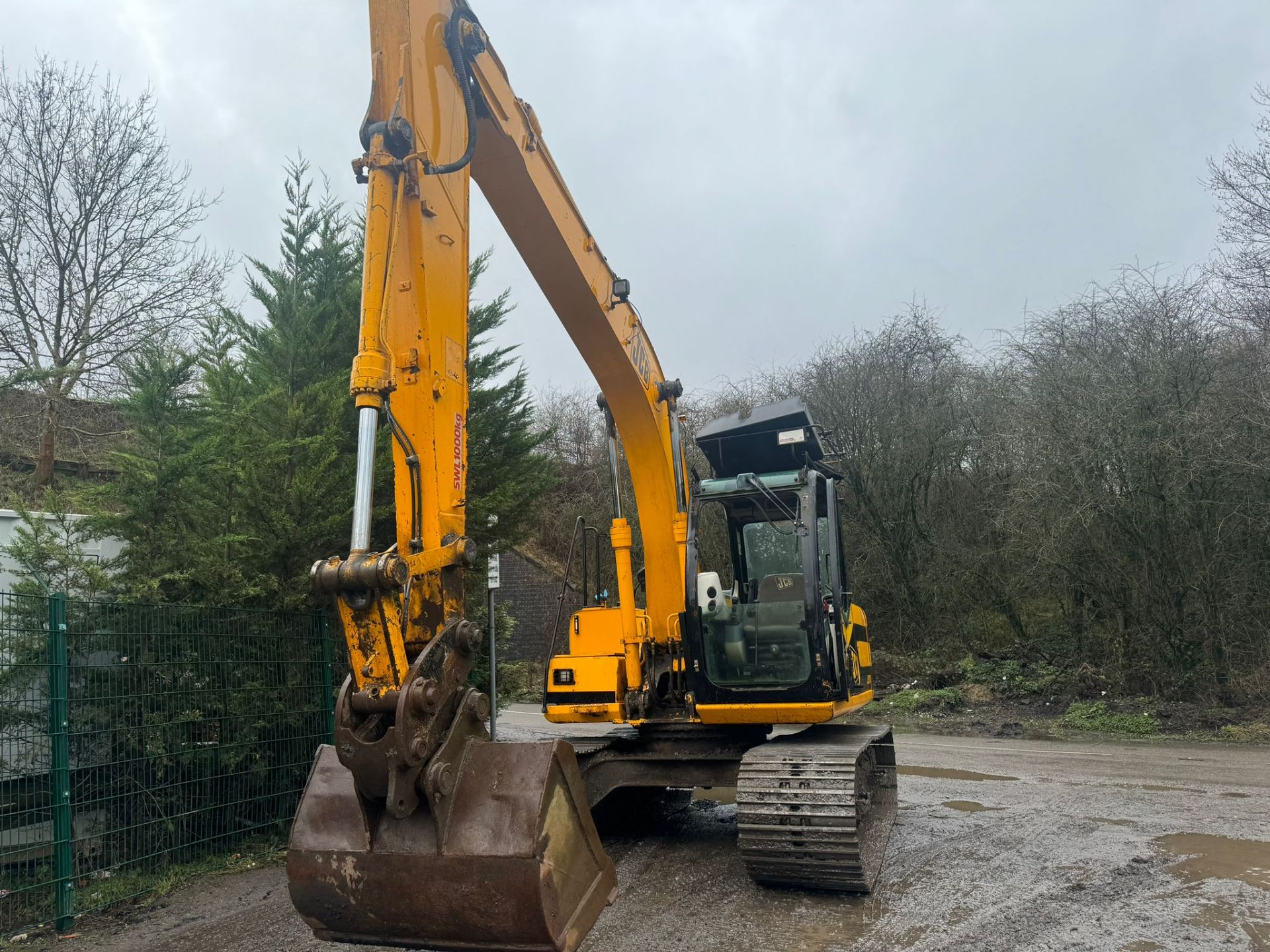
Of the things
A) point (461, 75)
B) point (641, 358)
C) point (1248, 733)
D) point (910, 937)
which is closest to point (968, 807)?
point (910, 937)

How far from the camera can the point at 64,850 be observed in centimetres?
496

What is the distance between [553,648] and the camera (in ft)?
21.3

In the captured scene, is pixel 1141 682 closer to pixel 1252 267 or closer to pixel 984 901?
pixel 1252 267

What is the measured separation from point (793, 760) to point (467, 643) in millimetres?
2857

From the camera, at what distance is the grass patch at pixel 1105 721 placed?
12234 mm

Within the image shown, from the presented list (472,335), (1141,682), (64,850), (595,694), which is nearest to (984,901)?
(595,694)

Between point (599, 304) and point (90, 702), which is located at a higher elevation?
point (599, 304)

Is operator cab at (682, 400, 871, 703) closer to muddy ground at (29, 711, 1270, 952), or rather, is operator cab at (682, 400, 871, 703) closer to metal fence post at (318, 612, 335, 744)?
muddy ground at (29, 711, 1270, 952)

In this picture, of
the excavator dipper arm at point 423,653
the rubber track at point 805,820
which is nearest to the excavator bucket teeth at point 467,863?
the excavator dipper arm at point 423,653

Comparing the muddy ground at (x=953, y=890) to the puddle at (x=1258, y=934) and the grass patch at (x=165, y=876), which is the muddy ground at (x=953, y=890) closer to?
the puddle at (x=1258, y=934)

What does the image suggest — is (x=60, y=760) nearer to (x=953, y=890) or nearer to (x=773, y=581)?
(x=773, y=581)

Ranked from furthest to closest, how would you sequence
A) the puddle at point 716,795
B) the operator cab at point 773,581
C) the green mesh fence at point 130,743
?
the puddle at point 716,795 → the operator cab at point 773,581 → the green mesh fence at point 130,743

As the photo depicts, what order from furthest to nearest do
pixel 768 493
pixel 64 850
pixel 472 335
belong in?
1. pixel 472 335
2. pixel 768 493
3. pixel 64 850

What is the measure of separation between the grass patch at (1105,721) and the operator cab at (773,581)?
23.9 ft
